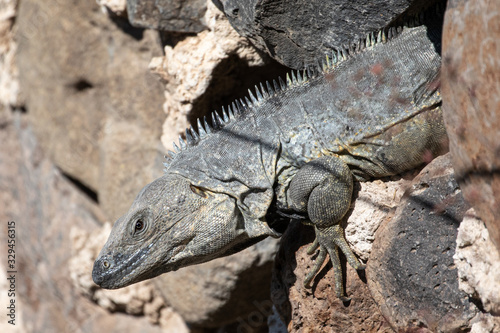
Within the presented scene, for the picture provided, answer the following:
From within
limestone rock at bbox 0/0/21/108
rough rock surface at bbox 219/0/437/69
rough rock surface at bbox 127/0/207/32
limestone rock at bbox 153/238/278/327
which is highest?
rough rock surface at bbox 219/0/437/69

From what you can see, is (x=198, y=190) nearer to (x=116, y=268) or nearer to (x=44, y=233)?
(x=116, y=268)

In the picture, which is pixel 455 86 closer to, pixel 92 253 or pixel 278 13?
pixel 278 13

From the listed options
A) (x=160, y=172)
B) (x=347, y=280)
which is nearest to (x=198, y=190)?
(x=347, y=280)

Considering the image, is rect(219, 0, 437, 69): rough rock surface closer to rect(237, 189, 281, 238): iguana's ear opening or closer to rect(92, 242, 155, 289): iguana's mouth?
rect(237, 189, 281, 238): iguana's ear opening

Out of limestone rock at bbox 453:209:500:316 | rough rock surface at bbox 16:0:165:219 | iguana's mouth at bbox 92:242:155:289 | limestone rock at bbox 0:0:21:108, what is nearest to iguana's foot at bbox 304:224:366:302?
limestone rock at bbox 453:209:500:316

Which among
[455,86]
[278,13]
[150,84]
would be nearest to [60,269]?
[150,84]

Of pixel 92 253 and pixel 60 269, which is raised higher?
pixel 92 253

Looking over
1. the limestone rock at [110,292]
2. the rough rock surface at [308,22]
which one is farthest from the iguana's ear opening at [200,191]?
the limestone rock at [110,292]
